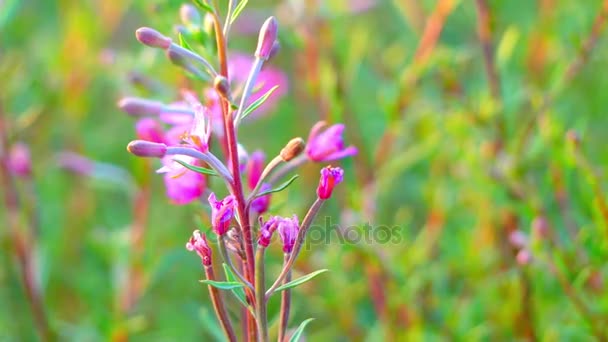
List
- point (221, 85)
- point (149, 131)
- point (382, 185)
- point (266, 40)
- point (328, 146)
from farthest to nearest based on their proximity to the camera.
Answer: point (382, 185), point (149, 131), point (328, 146), point (266, 40), point (221, 85)

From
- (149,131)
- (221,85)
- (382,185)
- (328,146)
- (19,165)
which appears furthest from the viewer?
(382,185)

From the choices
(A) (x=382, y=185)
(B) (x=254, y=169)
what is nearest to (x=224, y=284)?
(B) (x=254, y=169)

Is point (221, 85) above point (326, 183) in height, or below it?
above

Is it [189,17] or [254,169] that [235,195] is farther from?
[189,17]

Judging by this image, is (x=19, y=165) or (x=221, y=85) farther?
(x=19, y=165)

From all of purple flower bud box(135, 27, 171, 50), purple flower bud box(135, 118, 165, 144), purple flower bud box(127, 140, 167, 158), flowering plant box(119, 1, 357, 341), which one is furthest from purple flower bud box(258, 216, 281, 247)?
purple flower bud box(135, 118, 165, 144)

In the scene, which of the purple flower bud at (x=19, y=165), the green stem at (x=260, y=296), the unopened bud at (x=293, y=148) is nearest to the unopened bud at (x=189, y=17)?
the unopened bud at (x=293, y=148)

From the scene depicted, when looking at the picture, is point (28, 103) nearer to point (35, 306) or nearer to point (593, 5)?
point (35, 306)

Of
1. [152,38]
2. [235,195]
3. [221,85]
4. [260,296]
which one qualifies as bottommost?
[260,296]
